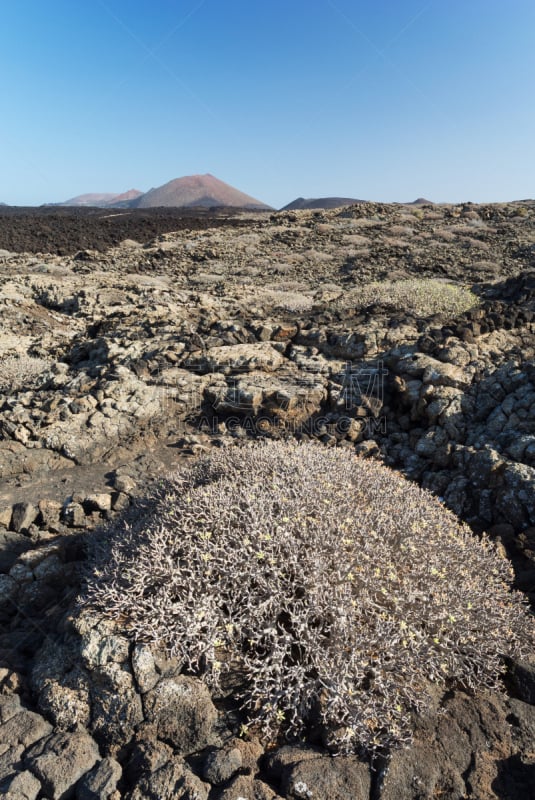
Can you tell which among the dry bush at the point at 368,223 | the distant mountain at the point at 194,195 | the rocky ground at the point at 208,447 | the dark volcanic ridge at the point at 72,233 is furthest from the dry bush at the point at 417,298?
the distant mountain at the point at 194,195

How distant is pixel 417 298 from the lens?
10211 millimetres

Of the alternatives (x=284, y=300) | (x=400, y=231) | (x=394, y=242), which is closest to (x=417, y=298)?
(x=284, y=300)

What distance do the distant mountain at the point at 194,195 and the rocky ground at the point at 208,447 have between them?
106082mm

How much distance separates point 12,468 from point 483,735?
5.26 metres

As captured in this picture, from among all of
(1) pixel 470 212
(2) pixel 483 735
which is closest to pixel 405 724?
(2) pixel 483 735

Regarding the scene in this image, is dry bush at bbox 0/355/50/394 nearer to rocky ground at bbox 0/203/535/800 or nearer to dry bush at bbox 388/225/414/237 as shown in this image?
rocky ground at bbox 0/203/535/800

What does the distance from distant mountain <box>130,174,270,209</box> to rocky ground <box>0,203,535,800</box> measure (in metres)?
106

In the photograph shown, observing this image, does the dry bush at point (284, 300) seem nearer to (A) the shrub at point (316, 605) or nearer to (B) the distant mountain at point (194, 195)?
(A) the shrub at point (316, 605)

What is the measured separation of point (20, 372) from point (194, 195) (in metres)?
126

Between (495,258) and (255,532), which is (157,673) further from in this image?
(495,258)

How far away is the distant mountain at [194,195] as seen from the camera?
113 metres

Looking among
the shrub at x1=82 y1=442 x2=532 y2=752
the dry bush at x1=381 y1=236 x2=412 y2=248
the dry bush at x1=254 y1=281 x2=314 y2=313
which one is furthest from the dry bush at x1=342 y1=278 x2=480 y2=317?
the dry bush at x1=381 y1=236 x2=412 y2=248

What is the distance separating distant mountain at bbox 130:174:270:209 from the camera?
113438 mm

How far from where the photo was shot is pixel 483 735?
7.32 feet
